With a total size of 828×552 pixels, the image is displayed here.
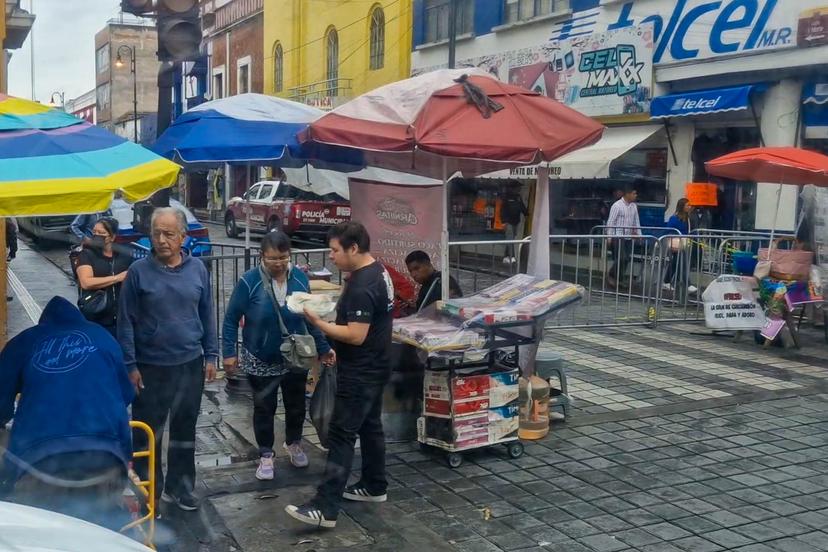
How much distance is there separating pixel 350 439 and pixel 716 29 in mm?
12497

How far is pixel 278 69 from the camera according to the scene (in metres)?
35.6

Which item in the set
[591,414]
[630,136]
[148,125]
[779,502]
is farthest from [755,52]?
[148,125]

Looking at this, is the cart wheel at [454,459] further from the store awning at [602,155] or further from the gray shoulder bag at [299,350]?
the store awning at [602,155]

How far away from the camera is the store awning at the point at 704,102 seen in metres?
14.6

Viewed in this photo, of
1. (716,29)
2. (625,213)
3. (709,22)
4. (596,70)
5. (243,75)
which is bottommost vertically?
(625,213)

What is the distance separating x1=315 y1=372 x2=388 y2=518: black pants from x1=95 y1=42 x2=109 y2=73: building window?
2924 inches

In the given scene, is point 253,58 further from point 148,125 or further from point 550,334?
point 550,334

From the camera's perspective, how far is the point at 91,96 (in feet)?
281

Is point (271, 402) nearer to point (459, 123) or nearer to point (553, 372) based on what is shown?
point (459, 123)

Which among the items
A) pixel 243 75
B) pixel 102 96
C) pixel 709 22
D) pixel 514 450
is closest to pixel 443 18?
pixel 709 22

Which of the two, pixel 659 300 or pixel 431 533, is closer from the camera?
pixel 431 533

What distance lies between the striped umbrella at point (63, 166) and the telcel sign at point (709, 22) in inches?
479

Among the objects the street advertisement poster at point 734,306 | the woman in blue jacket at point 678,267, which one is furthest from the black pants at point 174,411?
the woman in blue jacket at point 678,267

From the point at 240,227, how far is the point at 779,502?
25.5 meters
